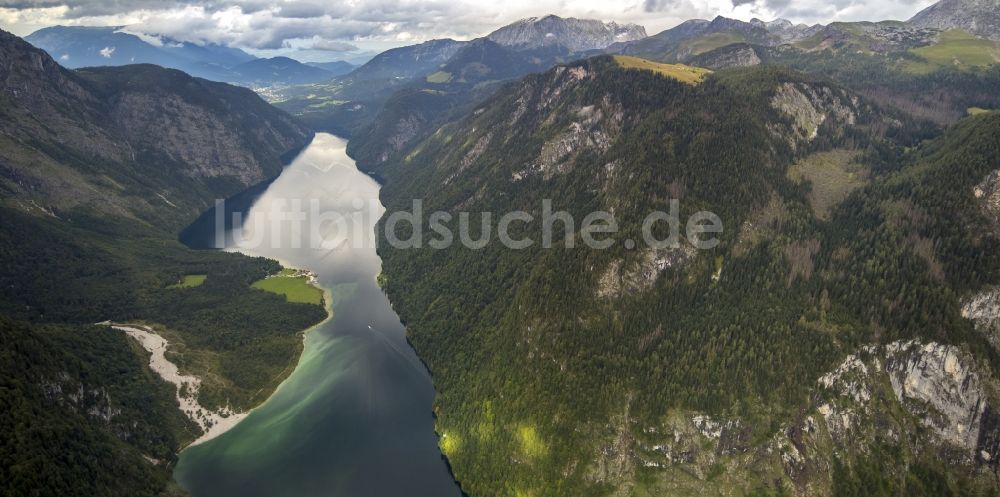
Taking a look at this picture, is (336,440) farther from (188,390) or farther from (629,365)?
Result: (629,365)

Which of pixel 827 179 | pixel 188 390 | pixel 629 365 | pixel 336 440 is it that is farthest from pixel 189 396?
pixel 827 179

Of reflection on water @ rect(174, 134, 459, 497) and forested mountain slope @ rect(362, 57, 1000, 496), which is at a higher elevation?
forested mountain slope @ rect(362, 57, 1000, 496)

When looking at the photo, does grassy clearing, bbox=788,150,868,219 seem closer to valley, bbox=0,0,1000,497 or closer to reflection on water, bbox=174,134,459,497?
valley, bbox=0,0,1000,497

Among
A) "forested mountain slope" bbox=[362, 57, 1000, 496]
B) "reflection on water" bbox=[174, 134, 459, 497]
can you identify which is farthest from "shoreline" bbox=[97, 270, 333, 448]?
"forested mountain slope" bbox=[362, 57, 1000, 496]

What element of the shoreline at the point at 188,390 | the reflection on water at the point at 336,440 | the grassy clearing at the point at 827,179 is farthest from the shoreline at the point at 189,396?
the grassy clearing at the point at 827,179

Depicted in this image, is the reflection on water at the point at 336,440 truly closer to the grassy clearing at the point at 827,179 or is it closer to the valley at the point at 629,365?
the valley at the point at 629,365

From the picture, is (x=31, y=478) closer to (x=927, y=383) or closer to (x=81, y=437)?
(x=81, y=437)

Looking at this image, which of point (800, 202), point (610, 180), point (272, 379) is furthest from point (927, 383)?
point (272, 379)
